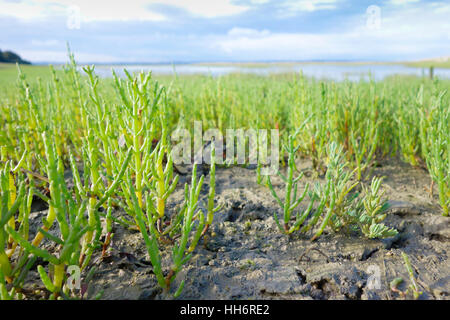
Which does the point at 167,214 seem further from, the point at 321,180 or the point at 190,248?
the point at 321,180

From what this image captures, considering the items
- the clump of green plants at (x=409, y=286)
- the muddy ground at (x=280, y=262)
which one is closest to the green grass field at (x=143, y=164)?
the muddy ground at (x=280, y=262)

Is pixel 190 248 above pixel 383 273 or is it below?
above

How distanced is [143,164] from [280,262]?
0.73 metres

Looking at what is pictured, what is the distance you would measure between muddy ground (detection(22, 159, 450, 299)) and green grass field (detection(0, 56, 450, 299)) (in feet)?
0.26

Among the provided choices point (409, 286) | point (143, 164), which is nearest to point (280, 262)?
point (409, 286)

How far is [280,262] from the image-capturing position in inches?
53.1

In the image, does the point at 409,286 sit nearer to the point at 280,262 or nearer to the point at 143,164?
the point at 280,262

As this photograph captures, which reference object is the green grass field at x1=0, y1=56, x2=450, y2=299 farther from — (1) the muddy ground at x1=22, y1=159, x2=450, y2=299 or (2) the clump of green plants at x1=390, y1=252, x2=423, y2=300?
(2) the clump of green plants at x1=390, y1=252, x2=423, y2=300

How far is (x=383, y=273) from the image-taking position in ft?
4.19

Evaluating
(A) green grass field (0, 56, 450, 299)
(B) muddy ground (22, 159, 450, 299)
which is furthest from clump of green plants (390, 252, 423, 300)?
(A) green grass field (0, 56, 450, 299)

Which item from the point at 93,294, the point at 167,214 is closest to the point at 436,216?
the point at 167,214

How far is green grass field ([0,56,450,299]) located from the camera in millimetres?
1065

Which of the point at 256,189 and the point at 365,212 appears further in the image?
the point at 256,189
